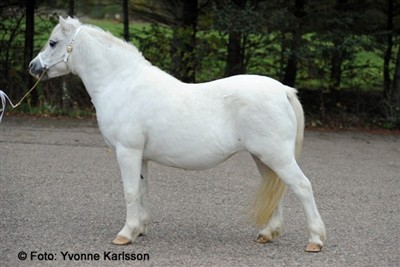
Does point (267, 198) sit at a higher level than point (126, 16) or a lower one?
lower

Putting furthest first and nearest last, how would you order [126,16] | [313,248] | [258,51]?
1. [126,16]
2. [258,51]
3. [313,248]

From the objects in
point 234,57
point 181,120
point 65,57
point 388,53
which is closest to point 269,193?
point 181,120

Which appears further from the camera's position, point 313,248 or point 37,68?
point 37,68

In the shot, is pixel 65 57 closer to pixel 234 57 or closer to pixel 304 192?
pixel 304 192

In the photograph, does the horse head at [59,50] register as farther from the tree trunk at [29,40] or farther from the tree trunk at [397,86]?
the tree trunk at [397,86]

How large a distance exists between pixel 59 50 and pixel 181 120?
4.38 feet

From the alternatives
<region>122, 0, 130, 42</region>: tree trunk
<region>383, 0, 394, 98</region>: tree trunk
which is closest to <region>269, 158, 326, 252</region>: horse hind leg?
<region>383, 0, 394, 98</region>: tree trunk

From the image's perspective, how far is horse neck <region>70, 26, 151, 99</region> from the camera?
6047 millimetres

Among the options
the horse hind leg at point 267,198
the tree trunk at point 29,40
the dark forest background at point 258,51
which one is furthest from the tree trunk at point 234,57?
the horse hind leg at point 267,198

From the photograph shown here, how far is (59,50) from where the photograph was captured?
20.1ft

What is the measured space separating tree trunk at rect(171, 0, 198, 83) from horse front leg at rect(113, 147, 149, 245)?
30.4 feet

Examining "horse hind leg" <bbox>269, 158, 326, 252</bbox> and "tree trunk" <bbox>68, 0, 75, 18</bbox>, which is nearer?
"horse hind leg" <bbox>269, 158, 326, 252</bbox>

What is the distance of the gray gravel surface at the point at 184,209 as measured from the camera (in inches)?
224

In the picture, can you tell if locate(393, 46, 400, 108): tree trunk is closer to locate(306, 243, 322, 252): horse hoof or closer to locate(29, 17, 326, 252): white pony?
locate(29, 17, 326, 252): white pony
